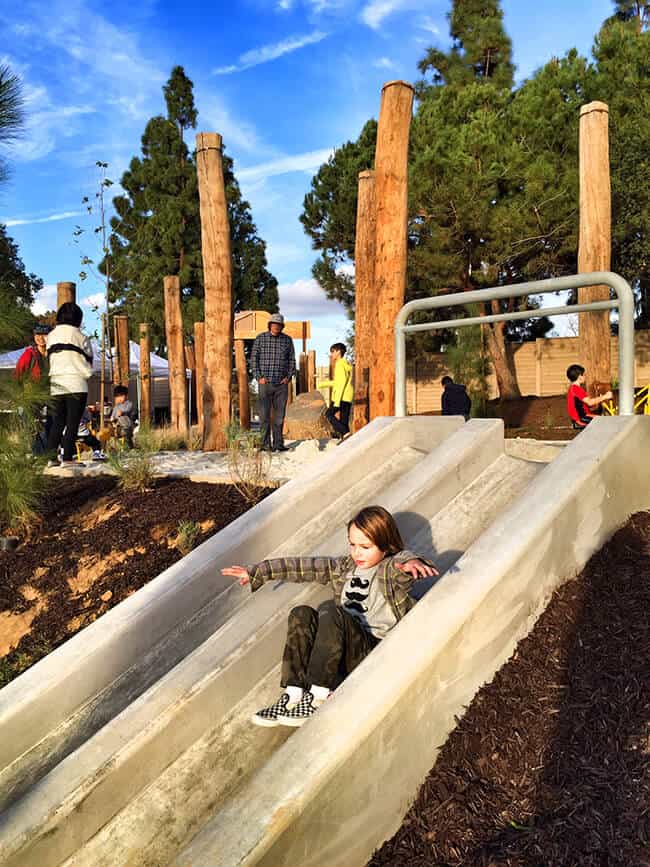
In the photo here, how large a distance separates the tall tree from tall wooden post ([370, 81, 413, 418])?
945cm

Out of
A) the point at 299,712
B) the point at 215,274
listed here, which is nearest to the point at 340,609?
the point at 299,712

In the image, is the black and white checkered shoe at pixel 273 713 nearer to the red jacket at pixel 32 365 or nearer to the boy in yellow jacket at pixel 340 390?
the red jacket at pixel 32 365

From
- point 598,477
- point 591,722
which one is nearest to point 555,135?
point 598,477

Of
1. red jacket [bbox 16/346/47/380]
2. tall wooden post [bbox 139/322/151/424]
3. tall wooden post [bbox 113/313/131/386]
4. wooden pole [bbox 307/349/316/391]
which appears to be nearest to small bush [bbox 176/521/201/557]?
red jacket [bbox 16/346/47/380]

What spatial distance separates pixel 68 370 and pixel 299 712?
5485 millimetres

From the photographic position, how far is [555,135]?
17125 mm

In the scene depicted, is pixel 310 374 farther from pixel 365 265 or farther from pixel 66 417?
pixel 66 417

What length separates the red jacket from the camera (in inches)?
238

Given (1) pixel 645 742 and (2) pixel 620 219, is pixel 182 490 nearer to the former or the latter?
(1) pixel 645 742

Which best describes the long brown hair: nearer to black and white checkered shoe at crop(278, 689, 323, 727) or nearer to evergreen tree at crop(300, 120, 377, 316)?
black and white checkered shoe at crop(278, 689, 323, 727)

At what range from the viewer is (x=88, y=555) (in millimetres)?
5410

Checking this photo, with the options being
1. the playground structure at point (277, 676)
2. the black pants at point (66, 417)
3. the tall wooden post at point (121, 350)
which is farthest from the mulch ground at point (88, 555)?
the tall wooden post at point (121, 350)

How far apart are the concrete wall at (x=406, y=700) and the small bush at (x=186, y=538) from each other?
2600 millimetres

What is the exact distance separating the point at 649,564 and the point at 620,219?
1446 cm
